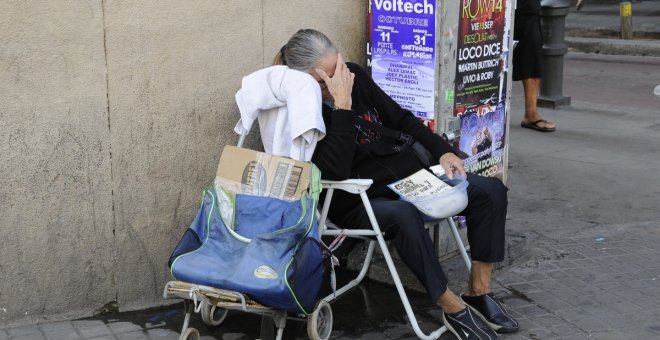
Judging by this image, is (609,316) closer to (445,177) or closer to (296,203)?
(445,177)

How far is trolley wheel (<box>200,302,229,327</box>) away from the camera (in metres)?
3.88

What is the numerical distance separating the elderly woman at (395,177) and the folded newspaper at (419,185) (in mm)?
58

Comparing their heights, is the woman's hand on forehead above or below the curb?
above

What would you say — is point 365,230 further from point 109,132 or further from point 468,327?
point 109,132

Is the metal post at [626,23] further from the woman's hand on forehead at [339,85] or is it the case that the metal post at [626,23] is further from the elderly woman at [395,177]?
the woman's hand on forehead at [339,85]

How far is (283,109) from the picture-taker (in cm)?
392

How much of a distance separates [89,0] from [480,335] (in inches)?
86.6

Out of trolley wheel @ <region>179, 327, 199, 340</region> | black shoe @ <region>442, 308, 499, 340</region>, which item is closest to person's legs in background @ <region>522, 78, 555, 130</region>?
black shoe @ <region>442, 308, 499, 340</region>

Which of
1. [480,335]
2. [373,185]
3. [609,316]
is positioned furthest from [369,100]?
[609,316]

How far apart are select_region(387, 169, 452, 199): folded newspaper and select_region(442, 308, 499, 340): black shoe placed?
1.79 ft

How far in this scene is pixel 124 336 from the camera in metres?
3.91

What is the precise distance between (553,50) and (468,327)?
19.8 feet

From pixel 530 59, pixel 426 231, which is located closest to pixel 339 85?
pixel 426 231

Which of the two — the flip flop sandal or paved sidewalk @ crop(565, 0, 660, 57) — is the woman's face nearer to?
the flip flop sandal
